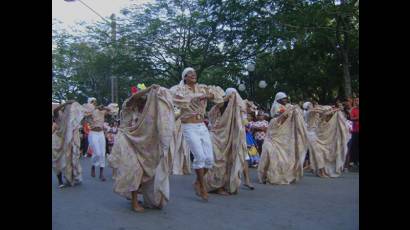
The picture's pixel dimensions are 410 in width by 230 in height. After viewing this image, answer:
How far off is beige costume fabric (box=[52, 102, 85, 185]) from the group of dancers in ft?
0.07

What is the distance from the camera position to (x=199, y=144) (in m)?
7.50

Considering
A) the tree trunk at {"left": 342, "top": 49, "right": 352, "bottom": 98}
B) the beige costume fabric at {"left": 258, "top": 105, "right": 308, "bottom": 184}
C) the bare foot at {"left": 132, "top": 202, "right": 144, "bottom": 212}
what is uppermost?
the tree trunk at {"left": 342, "top": 49, "right": 352, "bottom": 98}

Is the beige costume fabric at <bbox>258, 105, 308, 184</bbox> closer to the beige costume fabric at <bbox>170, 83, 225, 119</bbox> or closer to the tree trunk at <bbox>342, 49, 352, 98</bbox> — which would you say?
the beige costume fabric at <bbox>170, 83, 225, 119</bbox>

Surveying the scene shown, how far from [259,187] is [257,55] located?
17.3 meters

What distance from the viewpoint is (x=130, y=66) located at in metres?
28.0

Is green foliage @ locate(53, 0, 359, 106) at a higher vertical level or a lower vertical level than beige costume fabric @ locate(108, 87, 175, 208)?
higher

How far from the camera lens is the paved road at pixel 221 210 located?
5.46 m

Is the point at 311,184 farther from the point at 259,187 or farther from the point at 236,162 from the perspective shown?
the point at 236,162

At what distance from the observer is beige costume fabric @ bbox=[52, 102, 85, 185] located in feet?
31.2

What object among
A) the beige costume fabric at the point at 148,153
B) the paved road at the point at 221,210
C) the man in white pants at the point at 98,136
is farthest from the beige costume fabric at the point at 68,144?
the beige costume fabric at the point at 148,153

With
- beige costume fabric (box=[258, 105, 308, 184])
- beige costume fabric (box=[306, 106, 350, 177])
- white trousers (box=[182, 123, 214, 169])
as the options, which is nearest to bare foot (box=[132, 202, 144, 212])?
white trousers (box=[182, 123, 214, 169])

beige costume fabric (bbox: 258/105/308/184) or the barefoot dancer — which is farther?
beige costume fabric (bbox: 258/105/308/184)

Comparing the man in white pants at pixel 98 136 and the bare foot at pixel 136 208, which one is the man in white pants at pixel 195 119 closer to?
the bare foot at pixel 136 208
